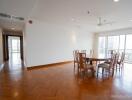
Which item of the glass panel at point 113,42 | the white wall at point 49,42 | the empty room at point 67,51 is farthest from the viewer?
the glass panel at point 113,42

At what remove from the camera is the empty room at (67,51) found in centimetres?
274

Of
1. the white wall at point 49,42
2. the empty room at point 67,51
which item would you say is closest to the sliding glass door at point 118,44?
the empty room at point 67,51

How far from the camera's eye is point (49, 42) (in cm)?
577

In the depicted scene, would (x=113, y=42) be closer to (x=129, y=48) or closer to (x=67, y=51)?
(x=129, y=48)

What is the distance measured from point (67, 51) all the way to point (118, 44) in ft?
12.4

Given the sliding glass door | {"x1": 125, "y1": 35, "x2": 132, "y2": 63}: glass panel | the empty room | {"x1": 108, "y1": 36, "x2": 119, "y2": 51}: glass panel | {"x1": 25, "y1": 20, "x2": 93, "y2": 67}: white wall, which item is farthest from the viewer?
{"x1": 108, "y1": 36, "x2": 119, "y2": 51}: glass panel

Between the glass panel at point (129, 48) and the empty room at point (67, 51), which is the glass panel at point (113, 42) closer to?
the empty room at point (67, 51)

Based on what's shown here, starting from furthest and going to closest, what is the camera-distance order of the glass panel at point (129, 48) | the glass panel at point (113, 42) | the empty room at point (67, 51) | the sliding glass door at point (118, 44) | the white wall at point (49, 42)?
1. the glass panel at point (113, 42)
2. the sliding glass door at point (118, 44)
3. the glass panel at point (129, 48)
4. the white wall at point (49, 42)
5. the empty room at point (67, 51)

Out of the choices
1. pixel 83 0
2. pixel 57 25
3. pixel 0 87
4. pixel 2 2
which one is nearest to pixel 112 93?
pixel 83 0

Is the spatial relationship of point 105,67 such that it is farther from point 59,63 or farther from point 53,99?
point 59,63

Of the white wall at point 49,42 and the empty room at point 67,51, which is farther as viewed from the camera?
the white wall at point 49,42

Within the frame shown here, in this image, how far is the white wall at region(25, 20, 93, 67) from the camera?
4.98 meters

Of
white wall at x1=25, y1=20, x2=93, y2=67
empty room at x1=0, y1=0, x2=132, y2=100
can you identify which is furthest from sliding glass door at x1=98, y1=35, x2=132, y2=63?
white wall at x1=25, y1=20, x2=93, y2=67

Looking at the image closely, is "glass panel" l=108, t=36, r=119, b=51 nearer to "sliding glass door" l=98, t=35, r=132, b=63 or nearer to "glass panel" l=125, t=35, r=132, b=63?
"sliding glass door" l=98, t=35, r=132, b=63
